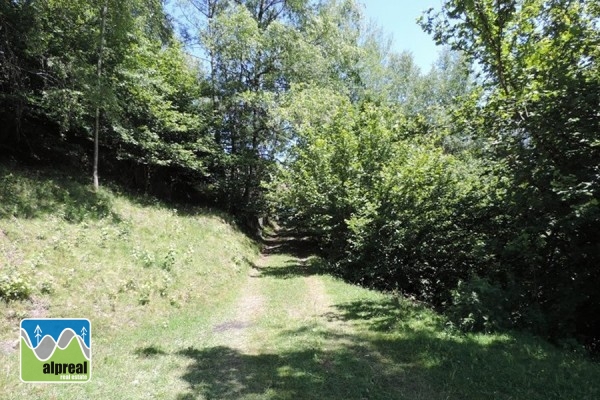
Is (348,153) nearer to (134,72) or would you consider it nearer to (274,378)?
(134,72)

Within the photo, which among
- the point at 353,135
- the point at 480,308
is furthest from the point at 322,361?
the point at 353,135

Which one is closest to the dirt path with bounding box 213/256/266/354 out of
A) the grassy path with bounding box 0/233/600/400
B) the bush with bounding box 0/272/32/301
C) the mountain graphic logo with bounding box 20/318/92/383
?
the grassy path with bounding box 0/233/600/400

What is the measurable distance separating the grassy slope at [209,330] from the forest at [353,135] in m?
1.67

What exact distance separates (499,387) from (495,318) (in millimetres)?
3043

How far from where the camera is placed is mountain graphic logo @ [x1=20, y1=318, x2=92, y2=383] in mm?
4484

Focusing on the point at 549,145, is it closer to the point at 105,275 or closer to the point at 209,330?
the point at 209,330

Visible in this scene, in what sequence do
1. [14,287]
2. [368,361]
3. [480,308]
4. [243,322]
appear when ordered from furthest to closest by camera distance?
[243,322] < [480,308] < [14,287] < [368,361]

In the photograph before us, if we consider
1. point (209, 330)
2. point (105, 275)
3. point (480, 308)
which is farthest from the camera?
point (105, 275)

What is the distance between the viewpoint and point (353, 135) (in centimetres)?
1753

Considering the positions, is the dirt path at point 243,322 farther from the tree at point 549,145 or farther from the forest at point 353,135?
the tree at point 549,145

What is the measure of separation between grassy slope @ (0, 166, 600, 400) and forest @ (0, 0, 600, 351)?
1.67 meters

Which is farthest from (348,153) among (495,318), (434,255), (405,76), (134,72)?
(405,76)

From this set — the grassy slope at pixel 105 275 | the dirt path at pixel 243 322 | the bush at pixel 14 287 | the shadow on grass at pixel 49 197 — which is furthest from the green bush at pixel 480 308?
the shadow on grass at pixel 49 197

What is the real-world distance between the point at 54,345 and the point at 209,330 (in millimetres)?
4224
